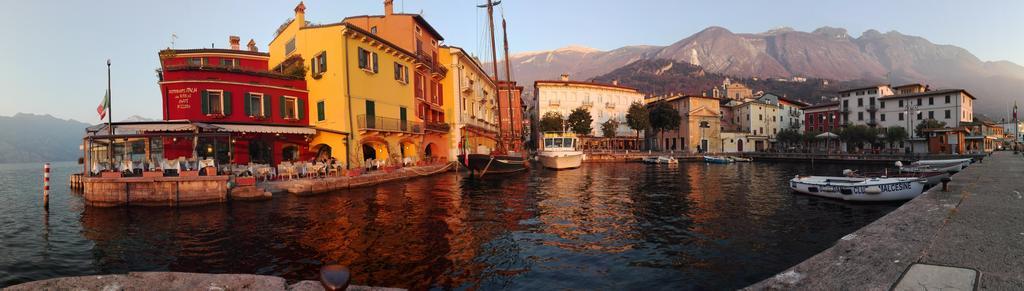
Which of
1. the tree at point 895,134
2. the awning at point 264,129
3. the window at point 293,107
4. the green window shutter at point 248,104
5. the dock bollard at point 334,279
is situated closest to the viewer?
the dock bollard at point 334,279

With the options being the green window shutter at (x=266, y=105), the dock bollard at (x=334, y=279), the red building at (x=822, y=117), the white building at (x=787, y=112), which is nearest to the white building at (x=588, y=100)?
the white building at (x=787, y=112)

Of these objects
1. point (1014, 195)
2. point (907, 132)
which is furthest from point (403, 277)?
point (907, 132)

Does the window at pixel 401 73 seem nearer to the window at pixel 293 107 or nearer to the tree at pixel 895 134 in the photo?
the window at pixel 293 107

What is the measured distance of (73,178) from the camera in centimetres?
2680

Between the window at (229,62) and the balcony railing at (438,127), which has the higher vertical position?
the window at (229,62)

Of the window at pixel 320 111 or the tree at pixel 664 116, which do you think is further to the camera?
the tree at pixel 664 116

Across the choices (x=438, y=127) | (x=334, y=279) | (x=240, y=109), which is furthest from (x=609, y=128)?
(x=334, y=279)

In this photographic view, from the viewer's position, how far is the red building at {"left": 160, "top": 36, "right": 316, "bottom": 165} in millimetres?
22500

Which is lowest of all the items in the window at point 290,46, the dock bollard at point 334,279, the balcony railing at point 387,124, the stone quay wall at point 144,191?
the stone quay wall at point 144,191

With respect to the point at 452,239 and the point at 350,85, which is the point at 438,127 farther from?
the point at 452,239

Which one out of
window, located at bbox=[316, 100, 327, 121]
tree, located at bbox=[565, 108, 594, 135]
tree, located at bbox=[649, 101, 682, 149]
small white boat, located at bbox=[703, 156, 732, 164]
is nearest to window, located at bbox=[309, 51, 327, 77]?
window, located at bbox=[316, 100, 327, 121]

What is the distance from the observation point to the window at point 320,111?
2605 cm

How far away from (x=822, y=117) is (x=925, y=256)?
89.3 meters

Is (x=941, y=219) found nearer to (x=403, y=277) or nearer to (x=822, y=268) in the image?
(x=822, y=268)
